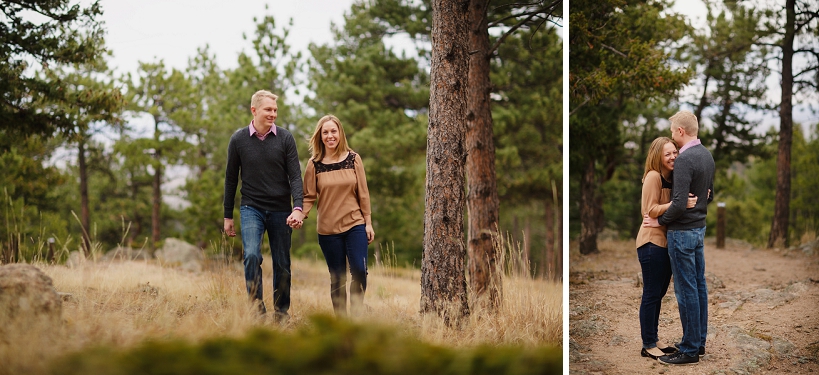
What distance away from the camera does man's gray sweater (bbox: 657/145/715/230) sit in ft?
10.5

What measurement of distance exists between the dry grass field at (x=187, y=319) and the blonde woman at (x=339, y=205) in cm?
30

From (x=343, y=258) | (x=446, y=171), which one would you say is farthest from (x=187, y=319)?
(x=446, y=171)

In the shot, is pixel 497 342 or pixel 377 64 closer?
pixel 497 342

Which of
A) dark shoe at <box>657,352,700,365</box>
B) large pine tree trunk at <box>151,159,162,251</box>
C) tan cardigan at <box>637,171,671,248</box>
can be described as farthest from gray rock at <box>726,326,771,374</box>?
large pine tree trunk at <box>151,159,162,251</box>

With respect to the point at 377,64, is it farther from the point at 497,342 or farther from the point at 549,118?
the point at 497,342

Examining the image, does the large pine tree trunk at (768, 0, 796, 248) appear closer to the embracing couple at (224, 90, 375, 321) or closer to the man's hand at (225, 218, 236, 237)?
the embracing couple at (224, 90, 375, 321)

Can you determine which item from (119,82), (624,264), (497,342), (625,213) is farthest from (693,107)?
(119,82)

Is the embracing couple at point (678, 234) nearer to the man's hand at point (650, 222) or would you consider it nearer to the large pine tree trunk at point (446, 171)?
the man's hand at point (650, 222)

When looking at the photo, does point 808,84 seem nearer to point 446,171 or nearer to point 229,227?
point 446,171

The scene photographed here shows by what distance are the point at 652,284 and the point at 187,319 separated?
2.77 meters

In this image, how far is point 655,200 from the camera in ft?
11.1

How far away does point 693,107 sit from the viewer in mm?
A: 5816

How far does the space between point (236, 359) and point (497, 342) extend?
186cm

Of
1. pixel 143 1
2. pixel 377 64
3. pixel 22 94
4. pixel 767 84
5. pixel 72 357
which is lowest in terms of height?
pixel 72 357
